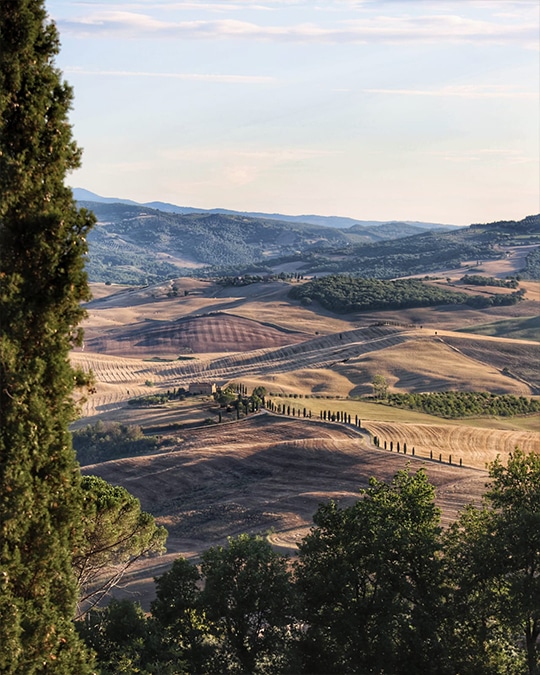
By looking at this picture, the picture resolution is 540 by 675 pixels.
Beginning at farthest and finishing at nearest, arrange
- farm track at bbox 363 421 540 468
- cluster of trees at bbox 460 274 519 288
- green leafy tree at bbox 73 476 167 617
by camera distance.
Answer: cluster of trees at bbox 460 274 519 288, farm track at bbox 363 421 540 468, green leafy tree at bbox 73 476 167 617

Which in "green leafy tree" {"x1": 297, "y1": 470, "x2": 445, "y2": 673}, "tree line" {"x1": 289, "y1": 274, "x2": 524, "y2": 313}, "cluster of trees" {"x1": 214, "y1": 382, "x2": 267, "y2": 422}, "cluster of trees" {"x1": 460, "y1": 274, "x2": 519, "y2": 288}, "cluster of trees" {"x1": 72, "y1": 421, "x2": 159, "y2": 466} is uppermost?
"cluster of trees" {"x1": 460, "y1": 274, "x2": 519, "y2": 288}

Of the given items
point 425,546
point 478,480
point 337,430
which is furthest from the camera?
point 337,430

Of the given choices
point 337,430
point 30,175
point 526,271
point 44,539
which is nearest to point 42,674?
point 44,539

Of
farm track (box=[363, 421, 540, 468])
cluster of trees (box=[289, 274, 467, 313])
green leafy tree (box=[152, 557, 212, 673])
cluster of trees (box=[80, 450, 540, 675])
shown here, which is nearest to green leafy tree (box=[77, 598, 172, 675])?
cluster of trees (box=[80, 450, 540, 675])

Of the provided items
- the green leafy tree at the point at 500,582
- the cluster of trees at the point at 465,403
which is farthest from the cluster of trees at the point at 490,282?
the green leafy tree at the point at 500,582

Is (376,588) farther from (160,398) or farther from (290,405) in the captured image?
(160,398)

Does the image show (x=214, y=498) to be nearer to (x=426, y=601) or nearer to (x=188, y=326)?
(x=426, y=601)

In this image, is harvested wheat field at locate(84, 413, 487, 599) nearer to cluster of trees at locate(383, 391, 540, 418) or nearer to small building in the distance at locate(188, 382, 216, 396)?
cluster of trees at locate(383, 391, 540, 418)
